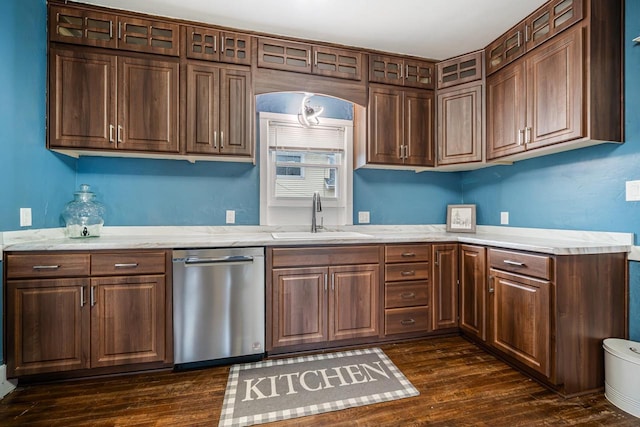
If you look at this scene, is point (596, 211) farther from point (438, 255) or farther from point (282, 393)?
point (282, 393)

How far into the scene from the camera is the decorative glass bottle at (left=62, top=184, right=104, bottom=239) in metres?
2.30

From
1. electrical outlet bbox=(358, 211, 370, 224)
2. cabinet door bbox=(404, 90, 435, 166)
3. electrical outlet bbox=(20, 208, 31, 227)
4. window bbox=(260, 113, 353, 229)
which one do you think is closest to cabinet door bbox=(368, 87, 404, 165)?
cabinet door bbox=(404, 90, 435, 166)

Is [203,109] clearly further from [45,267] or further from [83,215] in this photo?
[45,267]

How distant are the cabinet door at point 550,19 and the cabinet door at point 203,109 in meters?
2.40

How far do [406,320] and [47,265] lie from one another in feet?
8.50

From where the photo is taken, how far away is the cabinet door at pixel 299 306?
227 cm

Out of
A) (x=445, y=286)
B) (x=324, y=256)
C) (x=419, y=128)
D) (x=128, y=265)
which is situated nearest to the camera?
(x=128, y=265)

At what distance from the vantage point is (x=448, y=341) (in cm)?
259

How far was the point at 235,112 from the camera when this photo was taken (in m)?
2.43

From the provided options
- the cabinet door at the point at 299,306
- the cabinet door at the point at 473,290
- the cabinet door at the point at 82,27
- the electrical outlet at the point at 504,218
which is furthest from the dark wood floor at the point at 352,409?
the cabinet door at the point at 82,27

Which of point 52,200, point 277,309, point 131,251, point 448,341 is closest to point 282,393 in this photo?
point 277,309

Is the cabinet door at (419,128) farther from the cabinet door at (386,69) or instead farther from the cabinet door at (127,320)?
the cabinet door at (127,320)

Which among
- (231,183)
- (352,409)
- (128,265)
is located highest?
(231,183)

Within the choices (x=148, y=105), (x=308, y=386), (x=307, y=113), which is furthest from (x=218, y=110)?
(x=308, y=386)
